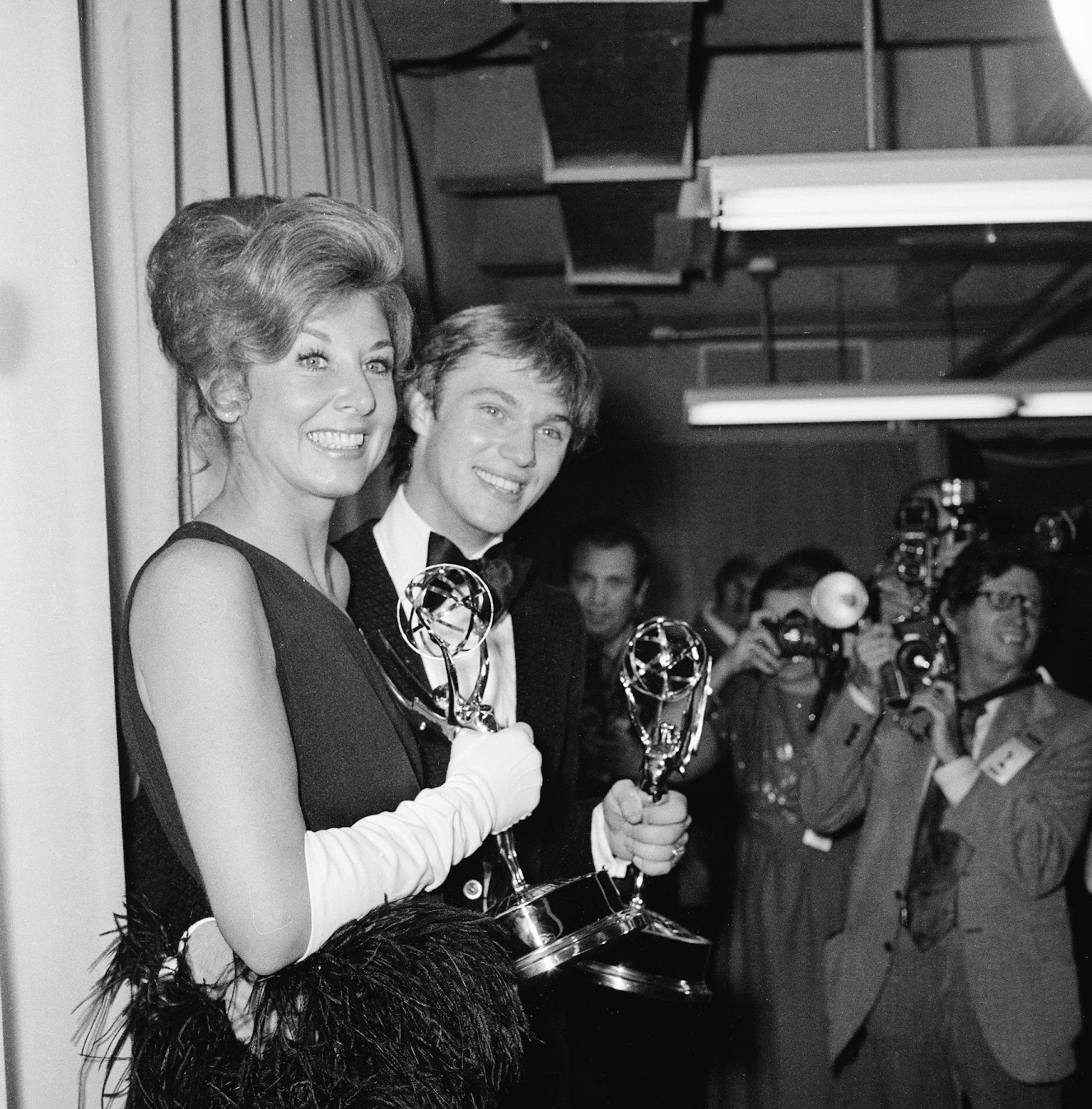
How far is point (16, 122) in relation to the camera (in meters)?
0.96

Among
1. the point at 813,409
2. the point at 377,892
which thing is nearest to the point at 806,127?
the point at 813,409

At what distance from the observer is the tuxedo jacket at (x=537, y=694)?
124cm

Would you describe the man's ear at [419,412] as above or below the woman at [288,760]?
above

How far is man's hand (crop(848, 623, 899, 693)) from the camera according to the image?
8.13ft

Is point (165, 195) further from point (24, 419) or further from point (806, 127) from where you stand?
point (806, 127)

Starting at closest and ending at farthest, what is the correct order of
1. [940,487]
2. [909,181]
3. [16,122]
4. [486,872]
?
[16,122] < [486,872] < [909,181] < [940,487]

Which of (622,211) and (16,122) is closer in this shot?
(16,122)

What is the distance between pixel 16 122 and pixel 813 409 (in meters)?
2.85

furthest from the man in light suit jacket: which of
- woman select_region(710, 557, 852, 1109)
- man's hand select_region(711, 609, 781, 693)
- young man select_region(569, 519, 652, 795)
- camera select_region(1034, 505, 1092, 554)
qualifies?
camera select_region(1034, 505, 1092, 554)

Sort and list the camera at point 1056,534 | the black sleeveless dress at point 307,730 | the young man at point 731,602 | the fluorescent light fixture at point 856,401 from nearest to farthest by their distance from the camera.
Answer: the black sleeveless dress at point 307,730, the camera at point 1056,534, the fluorescent light fixture at point 856,401, the young man at point 731,602

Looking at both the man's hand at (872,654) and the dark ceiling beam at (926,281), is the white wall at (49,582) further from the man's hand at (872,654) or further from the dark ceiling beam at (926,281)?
the dark ceiling beam at (926,281)

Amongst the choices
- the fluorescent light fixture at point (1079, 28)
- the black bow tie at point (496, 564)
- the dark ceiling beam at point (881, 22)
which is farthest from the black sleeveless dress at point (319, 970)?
the dark ceiling beam at point (881, 22)

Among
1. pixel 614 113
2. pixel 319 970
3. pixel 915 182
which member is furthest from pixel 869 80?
pixel 319 970

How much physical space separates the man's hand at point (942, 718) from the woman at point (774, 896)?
369 mm
